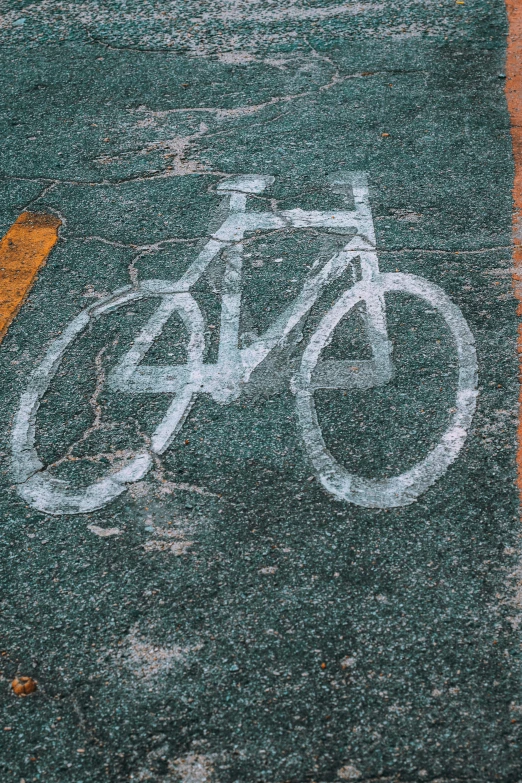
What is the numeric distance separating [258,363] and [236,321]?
0.31 m

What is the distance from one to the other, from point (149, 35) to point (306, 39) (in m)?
1.25

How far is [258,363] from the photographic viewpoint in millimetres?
3424

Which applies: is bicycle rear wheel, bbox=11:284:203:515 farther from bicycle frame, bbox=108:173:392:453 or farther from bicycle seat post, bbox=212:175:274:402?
bicycle seat post, bbox=212:175:274:402

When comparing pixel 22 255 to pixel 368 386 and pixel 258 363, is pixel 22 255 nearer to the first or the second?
pixel 258 363

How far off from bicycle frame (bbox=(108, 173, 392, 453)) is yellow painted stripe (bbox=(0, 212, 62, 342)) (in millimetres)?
611

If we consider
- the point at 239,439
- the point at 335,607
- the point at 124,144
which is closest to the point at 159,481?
the point at 239,439

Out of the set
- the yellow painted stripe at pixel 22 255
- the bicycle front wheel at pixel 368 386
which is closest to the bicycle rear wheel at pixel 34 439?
the yellow painted stripe at pixel 22 255

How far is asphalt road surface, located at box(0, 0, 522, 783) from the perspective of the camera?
7.38 feet

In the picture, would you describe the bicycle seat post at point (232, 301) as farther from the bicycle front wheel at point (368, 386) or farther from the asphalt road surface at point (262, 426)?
the bicycle front wheel at point (368, 386)

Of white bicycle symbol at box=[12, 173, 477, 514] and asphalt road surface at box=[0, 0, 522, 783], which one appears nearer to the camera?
asphalt road surface at box=[0, 0, 522, 783]

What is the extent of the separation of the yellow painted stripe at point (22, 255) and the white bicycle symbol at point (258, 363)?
37 centimetres

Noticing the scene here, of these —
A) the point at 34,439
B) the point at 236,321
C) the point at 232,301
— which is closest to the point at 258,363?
the point at 236,321

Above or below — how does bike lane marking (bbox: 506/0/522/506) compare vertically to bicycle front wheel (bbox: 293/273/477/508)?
above

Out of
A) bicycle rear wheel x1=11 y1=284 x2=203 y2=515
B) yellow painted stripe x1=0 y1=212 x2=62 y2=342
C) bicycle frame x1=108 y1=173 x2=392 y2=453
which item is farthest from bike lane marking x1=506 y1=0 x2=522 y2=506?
yellow painted stripe x1=0 y1=212 x2=62 y2=342
